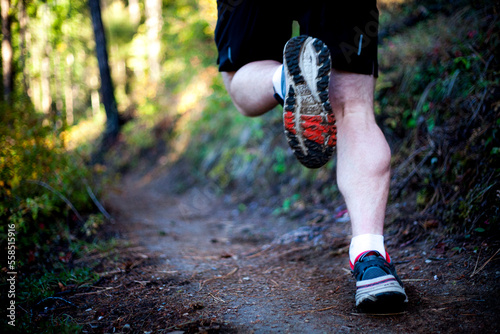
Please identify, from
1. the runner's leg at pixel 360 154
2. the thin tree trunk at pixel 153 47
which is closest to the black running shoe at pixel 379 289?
the runner's leg at pixel 360 154

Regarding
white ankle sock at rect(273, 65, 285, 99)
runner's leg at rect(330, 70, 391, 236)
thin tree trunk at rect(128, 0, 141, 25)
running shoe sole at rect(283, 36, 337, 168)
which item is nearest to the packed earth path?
runner's leg at rect(330, 70, 391, 236)

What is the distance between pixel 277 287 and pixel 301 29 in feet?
3.68

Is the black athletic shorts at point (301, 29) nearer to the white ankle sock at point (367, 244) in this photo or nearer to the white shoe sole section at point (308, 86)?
the white shoe sole section at point (308, 86)

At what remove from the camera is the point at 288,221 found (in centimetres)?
260

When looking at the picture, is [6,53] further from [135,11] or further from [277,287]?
[135,11]

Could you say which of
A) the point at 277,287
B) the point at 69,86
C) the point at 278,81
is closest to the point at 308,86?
the point at 278,81

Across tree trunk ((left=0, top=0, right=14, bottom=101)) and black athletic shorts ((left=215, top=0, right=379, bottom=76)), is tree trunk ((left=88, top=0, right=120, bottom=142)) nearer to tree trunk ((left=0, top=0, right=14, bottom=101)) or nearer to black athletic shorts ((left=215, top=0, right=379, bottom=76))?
tree trunk ((left=0, top=0, right=14, bottom=101))

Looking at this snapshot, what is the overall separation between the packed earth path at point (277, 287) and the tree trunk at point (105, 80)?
27.6 feet

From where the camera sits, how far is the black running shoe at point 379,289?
0.98 meters

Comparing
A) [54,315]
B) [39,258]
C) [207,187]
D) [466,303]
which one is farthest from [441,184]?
[207,187]

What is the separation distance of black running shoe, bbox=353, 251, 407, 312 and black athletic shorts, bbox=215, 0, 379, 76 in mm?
740

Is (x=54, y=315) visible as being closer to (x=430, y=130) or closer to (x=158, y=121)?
(x=430, y=130)

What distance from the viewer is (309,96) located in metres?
1.15

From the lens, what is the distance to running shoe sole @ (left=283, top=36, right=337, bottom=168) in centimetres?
114
